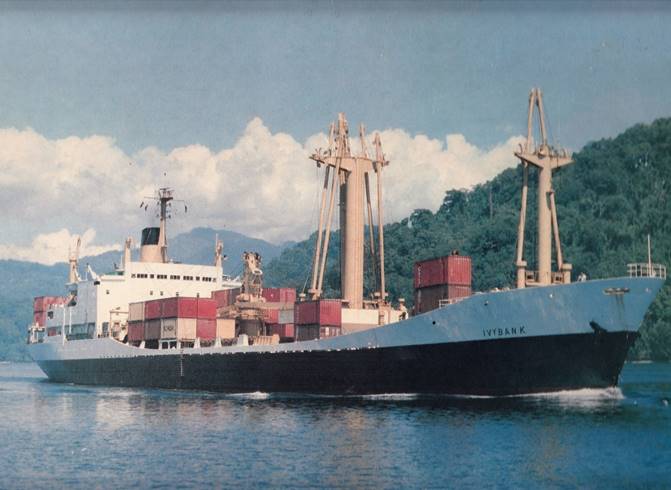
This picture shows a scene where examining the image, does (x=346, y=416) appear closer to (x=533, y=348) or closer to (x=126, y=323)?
(x=533, y=348)

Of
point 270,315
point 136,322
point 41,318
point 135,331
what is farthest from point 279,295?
point 41,318

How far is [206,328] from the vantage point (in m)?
64.8

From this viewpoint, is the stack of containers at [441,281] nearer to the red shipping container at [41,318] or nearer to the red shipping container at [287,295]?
the red shipping container at [287,295]

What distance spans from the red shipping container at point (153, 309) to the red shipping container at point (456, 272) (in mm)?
25696

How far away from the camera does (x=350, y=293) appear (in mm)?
60500

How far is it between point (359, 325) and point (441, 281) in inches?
409

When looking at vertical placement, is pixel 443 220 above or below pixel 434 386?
above

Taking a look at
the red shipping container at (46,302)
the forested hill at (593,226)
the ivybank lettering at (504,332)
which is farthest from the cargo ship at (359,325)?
the forested hill at (593,226)

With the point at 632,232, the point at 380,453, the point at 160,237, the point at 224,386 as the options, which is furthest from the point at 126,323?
the point at 632,232

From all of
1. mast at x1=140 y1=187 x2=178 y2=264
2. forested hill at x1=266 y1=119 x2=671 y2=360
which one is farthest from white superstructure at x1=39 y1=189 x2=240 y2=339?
forested hill at x1=266 y1=119 x2=671 y2=360

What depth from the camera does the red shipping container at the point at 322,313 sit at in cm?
5447

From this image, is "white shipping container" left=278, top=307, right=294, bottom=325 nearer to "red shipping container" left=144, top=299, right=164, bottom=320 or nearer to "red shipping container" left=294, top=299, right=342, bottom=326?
"red shipping container" left=294, top=299, right=342, bottom=326

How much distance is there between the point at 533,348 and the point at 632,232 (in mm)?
92446

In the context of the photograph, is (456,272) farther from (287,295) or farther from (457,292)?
(287,295)
